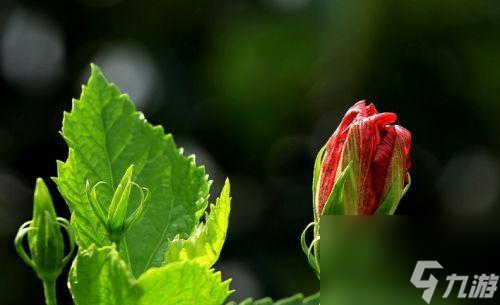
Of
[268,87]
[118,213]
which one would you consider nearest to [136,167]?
[118,213]

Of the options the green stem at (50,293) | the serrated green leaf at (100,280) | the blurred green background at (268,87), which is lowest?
the blurred green background at (268,87)

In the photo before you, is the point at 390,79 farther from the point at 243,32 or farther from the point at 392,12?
the point at 243,32

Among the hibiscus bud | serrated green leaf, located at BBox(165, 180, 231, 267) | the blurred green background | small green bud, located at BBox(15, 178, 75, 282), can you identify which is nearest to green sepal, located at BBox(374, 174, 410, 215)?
the hibiscus bud

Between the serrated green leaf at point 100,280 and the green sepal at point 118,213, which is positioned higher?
the green sepal at point 118,213

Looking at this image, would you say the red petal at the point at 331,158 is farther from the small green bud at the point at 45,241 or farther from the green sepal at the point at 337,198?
the small green bud at the point at 45,241

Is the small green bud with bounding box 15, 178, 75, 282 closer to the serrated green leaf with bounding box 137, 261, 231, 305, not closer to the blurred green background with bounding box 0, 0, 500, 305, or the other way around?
the serrated green leaf with bounding box 137, 261, 231, 305

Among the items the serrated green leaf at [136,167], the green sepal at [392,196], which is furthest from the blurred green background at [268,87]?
the green sepal at [392,196]
